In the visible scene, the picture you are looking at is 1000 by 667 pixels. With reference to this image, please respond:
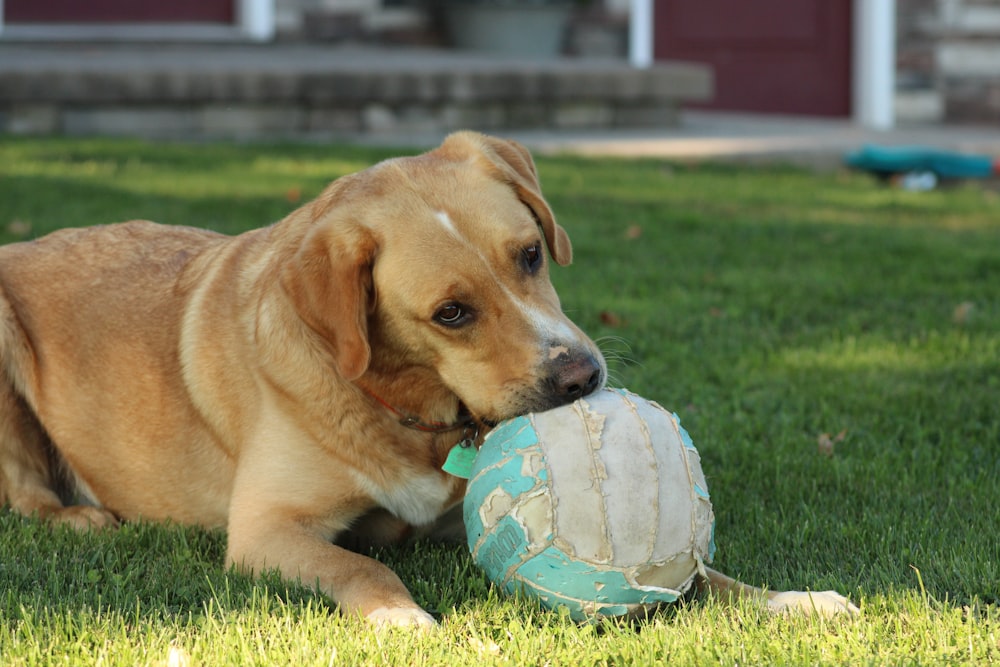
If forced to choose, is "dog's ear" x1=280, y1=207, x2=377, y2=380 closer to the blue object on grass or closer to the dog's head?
the dog's head

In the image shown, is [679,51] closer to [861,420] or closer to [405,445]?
[861,420]

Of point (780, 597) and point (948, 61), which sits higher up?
point (948, 61)

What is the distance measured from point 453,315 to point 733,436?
1.73m

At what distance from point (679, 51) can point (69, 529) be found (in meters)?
14.4

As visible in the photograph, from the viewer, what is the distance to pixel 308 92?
13.1 meters

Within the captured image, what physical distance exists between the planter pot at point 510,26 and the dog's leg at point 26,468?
13.4m

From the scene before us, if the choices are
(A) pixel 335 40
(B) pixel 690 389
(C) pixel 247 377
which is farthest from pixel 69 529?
(A) pixel 335 40

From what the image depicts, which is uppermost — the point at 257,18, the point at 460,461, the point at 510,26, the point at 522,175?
the point at 257,18

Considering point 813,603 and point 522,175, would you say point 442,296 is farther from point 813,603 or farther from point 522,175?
point 813,603

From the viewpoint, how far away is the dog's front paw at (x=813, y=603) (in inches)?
127

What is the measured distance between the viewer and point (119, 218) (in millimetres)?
8109

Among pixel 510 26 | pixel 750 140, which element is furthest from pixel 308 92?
pixel 510 26

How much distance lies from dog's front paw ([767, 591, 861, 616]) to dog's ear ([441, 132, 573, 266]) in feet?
4.59

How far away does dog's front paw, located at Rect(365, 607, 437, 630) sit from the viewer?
318 centimetres
